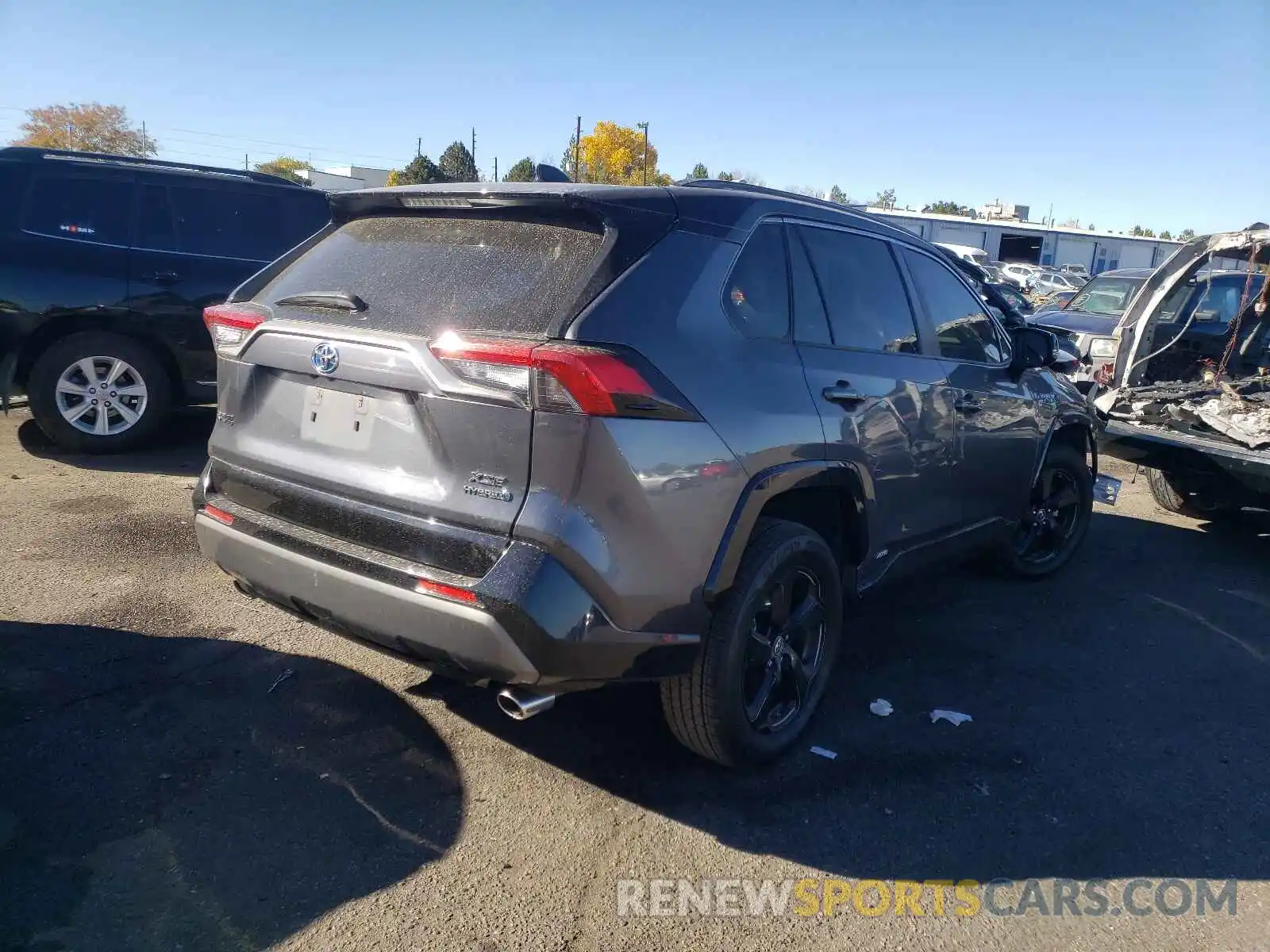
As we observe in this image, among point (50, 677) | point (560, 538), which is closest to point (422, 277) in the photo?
point (560, 538)

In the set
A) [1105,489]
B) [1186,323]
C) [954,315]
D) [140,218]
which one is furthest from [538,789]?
[1186,323]

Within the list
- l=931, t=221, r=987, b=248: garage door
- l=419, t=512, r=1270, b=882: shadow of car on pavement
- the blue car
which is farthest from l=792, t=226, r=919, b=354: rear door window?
l=931, t=221, r=987, b=248: garage door

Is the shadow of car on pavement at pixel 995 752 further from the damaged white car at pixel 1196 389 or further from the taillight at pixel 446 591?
the damaged white car at pixel 1196 389

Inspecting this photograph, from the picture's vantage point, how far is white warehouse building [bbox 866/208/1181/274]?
59281mm

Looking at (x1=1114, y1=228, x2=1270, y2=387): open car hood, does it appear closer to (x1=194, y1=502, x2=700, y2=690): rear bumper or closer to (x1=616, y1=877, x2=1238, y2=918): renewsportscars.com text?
(x1=616, y1=877, x2=1238, y2=918): renewsportscars.com text

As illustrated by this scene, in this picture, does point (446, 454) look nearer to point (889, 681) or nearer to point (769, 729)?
point (769, 729)

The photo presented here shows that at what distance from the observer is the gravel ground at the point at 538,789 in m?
2.66

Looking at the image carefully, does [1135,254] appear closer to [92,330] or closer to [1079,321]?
[1079,321]

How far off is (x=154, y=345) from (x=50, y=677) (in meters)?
3.88

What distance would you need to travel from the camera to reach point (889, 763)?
356 cm

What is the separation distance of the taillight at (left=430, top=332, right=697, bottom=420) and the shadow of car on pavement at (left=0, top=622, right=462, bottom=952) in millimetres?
1391

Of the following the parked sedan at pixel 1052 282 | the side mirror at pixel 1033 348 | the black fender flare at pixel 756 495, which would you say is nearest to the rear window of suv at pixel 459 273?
the black fender flare at pixel 756 495

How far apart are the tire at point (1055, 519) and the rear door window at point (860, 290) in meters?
1.90

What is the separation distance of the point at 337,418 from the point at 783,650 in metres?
1.75
